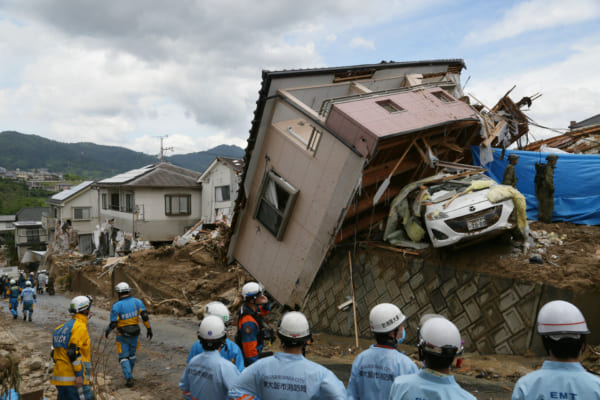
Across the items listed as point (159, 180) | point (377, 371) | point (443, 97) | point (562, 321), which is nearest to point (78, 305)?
point (377, 371)

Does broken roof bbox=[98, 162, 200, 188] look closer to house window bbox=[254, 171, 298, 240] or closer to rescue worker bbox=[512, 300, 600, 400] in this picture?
house window bbox=[254, 171, 298, 240]

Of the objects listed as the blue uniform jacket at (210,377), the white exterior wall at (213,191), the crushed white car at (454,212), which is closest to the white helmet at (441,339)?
the blue uniform jacket at (210,377)

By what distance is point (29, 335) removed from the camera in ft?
38.3

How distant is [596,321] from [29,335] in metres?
14.0

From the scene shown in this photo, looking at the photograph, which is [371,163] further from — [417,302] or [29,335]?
[29,335]

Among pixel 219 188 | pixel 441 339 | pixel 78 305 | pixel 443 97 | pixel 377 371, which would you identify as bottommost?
pixel 377 371

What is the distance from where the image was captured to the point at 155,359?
8.80 meters

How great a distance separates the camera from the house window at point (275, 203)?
32.3 ft

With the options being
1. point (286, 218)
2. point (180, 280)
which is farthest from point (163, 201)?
point (286, 218)

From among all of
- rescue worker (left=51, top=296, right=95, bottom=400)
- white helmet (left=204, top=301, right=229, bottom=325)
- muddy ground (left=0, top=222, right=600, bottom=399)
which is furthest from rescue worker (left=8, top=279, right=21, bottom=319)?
white helmet (left=204, top=301, right=229, bottom=325)

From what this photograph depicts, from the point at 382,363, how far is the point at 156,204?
31.9 m

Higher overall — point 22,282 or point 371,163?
point 371,163

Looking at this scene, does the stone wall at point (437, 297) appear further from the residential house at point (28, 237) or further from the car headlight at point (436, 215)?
the residential house at point (28, 237)

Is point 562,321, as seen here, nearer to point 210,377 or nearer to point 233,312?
point 210,377
